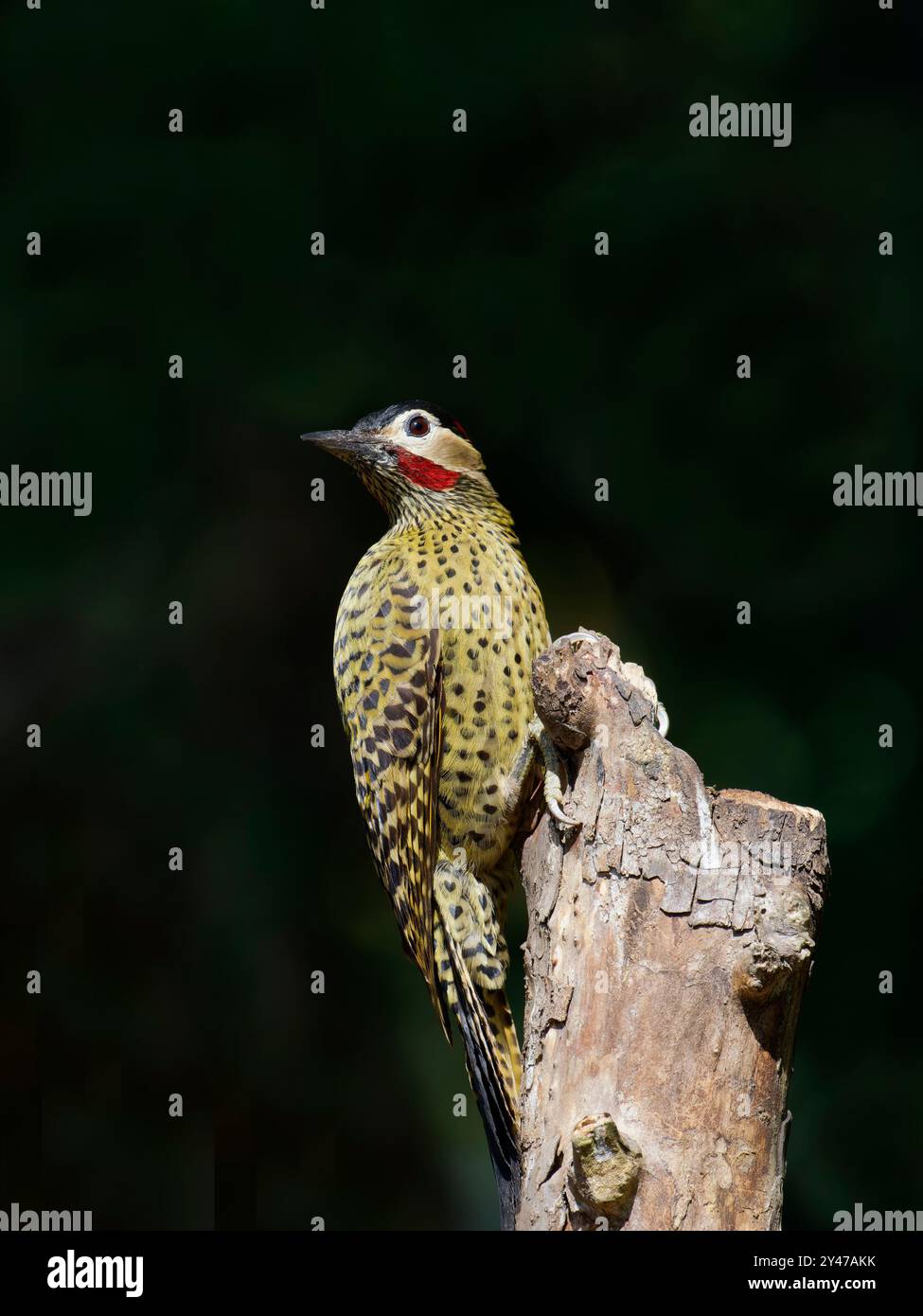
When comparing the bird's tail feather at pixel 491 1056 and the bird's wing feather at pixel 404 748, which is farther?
the bird's wing feather at pixel 404 748

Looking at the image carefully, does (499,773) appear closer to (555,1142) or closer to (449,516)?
(449,516)

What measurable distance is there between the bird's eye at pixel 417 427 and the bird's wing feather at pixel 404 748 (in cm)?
52

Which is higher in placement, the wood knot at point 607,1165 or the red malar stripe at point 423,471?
the red malar stripe at point 423,471

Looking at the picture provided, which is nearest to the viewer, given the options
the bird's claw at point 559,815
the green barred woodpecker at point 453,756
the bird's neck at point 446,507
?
the bird's claw at point 559,815

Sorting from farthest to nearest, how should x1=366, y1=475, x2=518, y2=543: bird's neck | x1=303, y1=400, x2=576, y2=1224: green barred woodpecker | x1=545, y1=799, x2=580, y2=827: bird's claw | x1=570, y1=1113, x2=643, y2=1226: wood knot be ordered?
x1=366, y1=475, x2=518, y2=543: bird's neck → x1=303, y1=400, x2=576, y2=1224: green barred woodpecker → x1=545, y1=799, x2=580, y2=827: bird's claw → x1=570, y1=1113, x2=643, y2=1226: wood knot

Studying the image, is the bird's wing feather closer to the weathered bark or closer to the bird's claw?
the bird's claw

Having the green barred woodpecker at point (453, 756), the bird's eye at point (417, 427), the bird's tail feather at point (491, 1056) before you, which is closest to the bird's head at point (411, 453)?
the bird's eye at point (417, 427)

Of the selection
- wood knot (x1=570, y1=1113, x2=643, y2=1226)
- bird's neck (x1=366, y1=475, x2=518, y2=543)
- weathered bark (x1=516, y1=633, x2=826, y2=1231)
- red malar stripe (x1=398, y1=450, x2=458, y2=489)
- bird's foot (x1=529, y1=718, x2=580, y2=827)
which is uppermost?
red malar stripe (x1=398, y1=450, x2=458, y2=489)

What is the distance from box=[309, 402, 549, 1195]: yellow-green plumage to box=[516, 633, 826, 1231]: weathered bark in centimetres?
76

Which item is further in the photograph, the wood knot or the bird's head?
the bird's head

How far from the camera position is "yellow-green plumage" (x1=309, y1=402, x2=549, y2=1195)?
3.67 m

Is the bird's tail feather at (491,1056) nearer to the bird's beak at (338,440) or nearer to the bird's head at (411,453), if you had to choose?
the bird's head at (411,453)

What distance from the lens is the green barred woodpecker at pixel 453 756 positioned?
3.66m

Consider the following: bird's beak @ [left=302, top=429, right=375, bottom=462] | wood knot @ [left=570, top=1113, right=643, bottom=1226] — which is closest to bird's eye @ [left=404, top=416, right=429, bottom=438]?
bird's beak @ [left=302, top=429, right=375, bottom=462]
